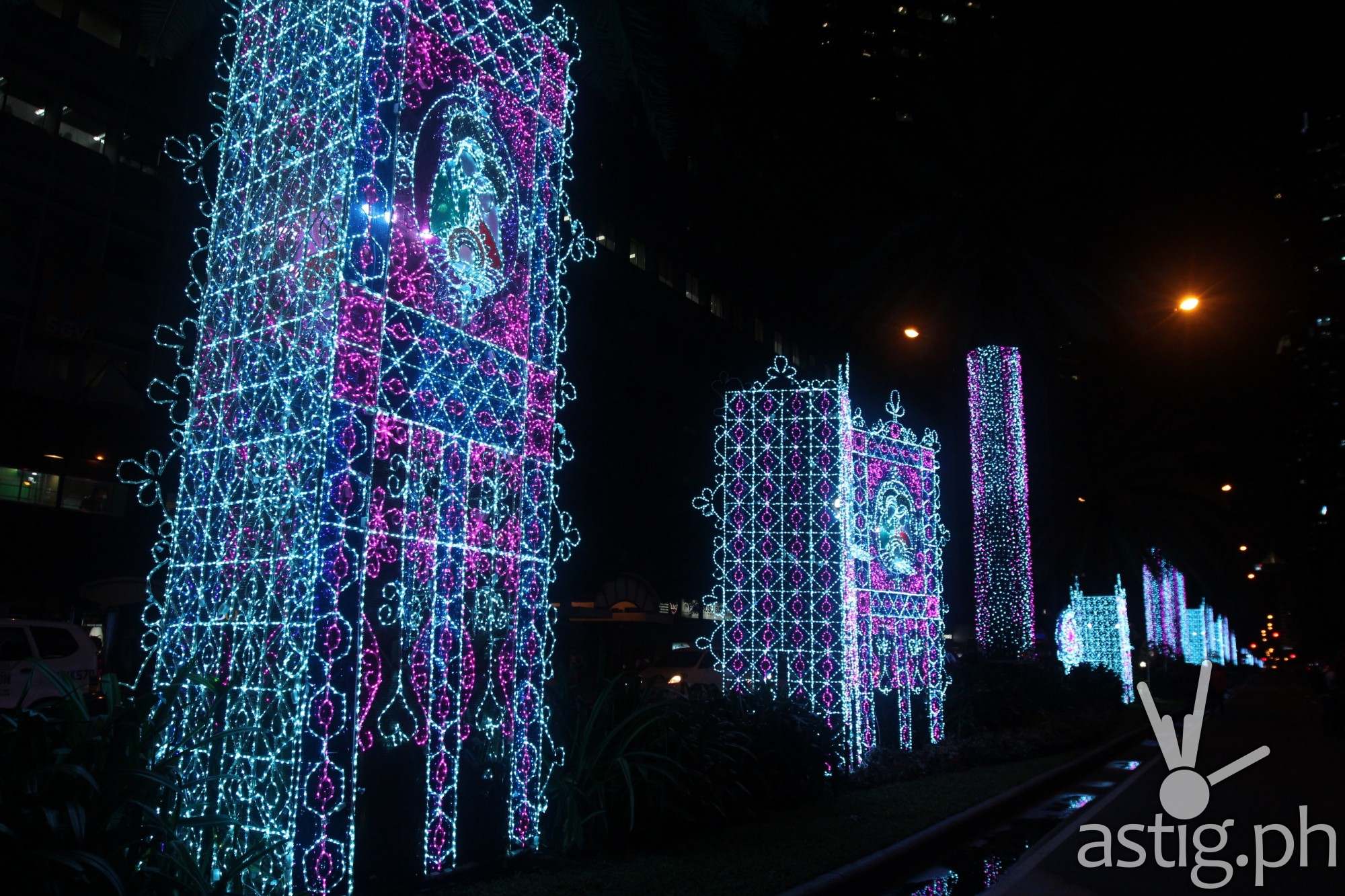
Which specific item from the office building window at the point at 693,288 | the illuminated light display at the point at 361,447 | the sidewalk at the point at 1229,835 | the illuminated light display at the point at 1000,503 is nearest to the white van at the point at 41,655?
the illuminated light display at the point at 361,447

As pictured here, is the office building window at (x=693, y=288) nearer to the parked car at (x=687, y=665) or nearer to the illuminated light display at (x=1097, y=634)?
the illuminated light display at (x=1097, y=634)

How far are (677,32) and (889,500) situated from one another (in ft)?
22.5

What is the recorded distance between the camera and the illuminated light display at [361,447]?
535cm

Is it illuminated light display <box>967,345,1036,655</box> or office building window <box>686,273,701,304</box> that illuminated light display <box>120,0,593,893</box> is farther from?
office building window <box>686,273,701,304</box>

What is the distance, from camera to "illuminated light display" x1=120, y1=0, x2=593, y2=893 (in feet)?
17.6

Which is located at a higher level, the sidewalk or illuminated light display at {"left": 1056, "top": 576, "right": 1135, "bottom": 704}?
illuminated light display at {"left": 1056, "top": 576, "right": 1135, "bottom": 704}

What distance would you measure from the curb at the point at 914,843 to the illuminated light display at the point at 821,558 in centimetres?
199

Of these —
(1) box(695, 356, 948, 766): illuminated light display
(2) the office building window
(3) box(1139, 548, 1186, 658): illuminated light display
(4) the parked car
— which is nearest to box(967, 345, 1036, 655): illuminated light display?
(1) box(695, 356, 948, 766): illuminated light display

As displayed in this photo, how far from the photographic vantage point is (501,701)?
6574 millimetres

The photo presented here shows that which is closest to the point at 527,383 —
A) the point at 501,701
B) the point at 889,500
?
the point at 501,701

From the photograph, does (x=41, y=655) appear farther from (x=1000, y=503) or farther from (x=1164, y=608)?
(x=1164, y=608)

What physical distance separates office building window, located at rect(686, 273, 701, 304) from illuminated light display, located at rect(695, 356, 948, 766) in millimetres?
31150

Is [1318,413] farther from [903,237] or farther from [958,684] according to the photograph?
[958,684]

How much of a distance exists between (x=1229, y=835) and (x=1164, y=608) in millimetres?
45694
